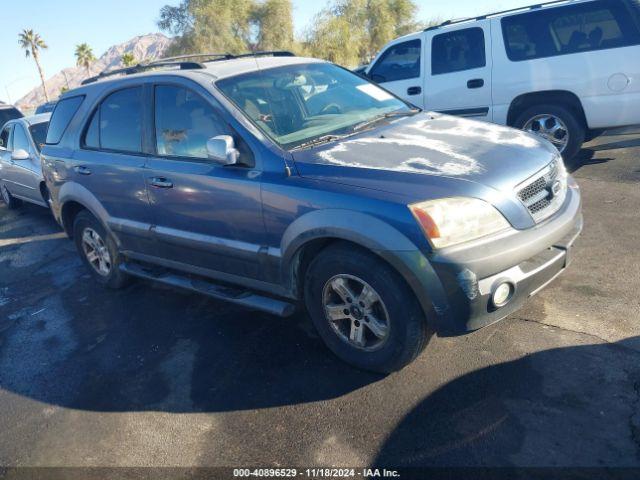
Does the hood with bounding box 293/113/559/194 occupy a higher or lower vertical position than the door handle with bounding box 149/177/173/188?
higher

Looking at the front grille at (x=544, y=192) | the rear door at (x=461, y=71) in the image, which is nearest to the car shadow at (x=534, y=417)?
the front grille at (x=544, y=192)

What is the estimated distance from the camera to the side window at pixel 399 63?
7.66 m

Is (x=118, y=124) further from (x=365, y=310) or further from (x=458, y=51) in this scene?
(x=458, y=51)

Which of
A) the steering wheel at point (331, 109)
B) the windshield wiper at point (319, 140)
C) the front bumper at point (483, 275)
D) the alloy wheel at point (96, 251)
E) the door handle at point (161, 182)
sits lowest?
the alloy wheel at point (96, 251)

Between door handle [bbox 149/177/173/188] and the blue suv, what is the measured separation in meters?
0.02

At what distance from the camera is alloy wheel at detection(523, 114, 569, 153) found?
21.9ft

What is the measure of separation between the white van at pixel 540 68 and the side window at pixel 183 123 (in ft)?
14.6

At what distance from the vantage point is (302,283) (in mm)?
3445

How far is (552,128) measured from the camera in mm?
6754

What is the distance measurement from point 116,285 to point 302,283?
244 centimetres

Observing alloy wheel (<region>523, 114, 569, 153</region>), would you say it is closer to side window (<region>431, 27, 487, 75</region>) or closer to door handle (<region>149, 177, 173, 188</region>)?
side window (<region>431, 27, 487, 75</region>)

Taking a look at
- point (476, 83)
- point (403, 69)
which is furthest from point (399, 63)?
point (476, 83)

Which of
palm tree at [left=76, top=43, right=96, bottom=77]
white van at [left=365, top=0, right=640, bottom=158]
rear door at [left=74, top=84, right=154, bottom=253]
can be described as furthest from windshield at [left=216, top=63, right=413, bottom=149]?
palm tree at [left=76, top=43, right=96, bottom=77]

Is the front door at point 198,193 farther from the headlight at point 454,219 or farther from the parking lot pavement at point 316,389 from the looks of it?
the headlight at point 454,219
